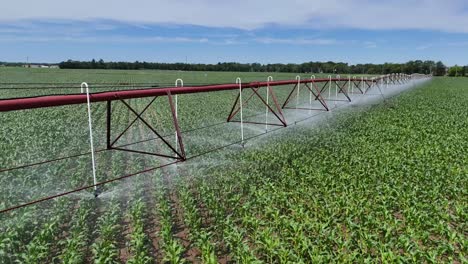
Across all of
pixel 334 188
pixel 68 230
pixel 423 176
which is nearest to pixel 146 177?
pixel 68 230

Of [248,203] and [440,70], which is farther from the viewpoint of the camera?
[440,70]

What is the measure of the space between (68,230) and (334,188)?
5.46 m

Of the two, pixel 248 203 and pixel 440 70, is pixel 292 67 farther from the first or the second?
pixel 248 203

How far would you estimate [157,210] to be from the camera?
7199 millimetres

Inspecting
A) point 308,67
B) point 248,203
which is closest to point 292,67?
point 308,67

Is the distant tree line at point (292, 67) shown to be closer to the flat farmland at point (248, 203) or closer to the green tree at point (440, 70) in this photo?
the green tree at point (440, 70)

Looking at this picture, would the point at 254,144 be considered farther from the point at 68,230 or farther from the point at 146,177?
the point at 68,230

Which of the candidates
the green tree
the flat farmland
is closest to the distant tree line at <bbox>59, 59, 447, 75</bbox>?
the green tree

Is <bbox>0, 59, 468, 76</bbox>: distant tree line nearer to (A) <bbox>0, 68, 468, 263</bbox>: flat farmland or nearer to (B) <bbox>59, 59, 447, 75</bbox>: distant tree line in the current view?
(B) <bbox>59, 59, 447, 75</bbox>: distant tree line

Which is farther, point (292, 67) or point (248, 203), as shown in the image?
point (292, 67)

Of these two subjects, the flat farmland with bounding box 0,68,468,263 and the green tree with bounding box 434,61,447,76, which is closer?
the flat farmland with bounding box 0,68,468,263

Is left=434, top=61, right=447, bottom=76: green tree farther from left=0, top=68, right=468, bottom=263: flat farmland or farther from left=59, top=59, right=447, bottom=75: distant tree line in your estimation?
left=0, top=68, right=468, bottom=263: flat farmland

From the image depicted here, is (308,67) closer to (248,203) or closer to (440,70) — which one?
(440,70)

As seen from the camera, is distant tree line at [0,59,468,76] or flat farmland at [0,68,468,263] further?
distant tree line at [0,59,468,76]
